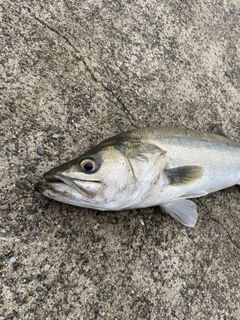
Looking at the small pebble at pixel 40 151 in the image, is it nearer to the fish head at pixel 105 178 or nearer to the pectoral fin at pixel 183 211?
the fish head at pixel 105 178

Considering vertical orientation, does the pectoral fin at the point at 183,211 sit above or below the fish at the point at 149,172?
below

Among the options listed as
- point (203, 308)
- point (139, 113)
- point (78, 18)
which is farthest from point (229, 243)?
point (78, 18)

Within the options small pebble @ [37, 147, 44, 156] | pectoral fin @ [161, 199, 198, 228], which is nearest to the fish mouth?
small pebble @ [37, 147, 44, 156]

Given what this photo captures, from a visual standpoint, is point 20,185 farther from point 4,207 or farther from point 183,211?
point 183,211

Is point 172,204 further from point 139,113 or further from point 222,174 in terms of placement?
point 139,113

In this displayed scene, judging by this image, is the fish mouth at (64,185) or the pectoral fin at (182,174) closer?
the fish mouth at (64,185)

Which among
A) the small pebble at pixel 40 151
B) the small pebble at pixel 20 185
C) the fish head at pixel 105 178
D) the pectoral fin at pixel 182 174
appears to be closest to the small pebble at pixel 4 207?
the small pebble at pixel 20 185

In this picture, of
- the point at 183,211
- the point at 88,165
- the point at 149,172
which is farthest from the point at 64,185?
the point at 183,211

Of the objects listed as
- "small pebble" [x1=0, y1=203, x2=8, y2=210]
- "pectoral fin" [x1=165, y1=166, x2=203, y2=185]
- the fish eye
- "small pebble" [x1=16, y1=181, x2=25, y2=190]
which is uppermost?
the fish eye

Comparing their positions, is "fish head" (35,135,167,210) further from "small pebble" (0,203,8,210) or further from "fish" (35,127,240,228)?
"small pebble" (0,203,8,210)
